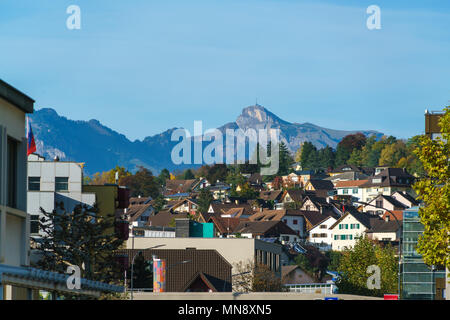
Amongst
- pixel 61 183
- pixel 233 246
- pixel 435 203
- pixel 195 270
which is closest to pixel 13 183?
pixel 435 203

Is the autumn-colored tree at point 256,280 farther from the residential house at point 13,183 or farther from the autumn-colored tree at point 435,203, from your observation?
the residential house at point 13,183

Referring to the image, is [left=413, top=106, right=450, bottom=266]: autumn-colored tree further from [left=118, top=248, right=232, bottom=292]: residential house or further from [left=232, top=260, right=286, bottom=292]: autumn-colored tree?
[left=118, top=248, right=232, bottom=292]: residential house

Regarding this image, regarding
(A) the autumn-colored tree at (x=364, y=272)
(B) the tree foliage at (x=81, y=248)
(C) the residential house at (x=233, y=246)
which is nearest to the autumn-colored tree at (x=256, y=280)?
(C) the residential house at (x=233, y=246)

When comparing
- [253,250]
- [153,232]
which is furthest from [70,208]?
[153,232]

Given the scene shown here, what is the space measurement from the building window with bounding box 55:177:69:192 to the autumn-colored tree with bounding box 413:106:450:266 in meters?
44.3

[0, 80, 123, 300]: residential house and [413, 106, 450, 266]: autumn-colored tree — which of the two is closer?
[0, 80, 123, 300]: residential house

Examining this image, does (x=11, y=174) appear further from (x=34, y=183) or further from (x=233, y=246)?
(x=233, y=246)

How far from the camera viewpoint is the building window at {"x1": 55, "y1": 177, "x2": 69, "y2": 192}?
3179 inches

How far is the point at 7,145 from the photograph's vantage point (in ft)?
68.4

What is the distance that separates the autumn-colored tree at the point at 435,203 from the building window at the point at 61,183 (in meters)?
44.3

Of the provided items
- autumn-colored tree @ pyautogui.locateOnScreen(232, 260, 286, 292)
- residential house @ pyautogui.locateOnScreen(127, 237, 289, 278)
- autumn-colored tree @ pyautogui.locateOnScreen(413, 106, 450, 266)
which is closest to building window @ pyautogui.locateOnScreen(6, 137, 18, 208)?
autumn-colored tree @ pyautogui.locateOnScreen(413, 106, 450, 266)

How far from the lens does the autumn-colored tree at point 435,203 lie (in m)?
39.4
